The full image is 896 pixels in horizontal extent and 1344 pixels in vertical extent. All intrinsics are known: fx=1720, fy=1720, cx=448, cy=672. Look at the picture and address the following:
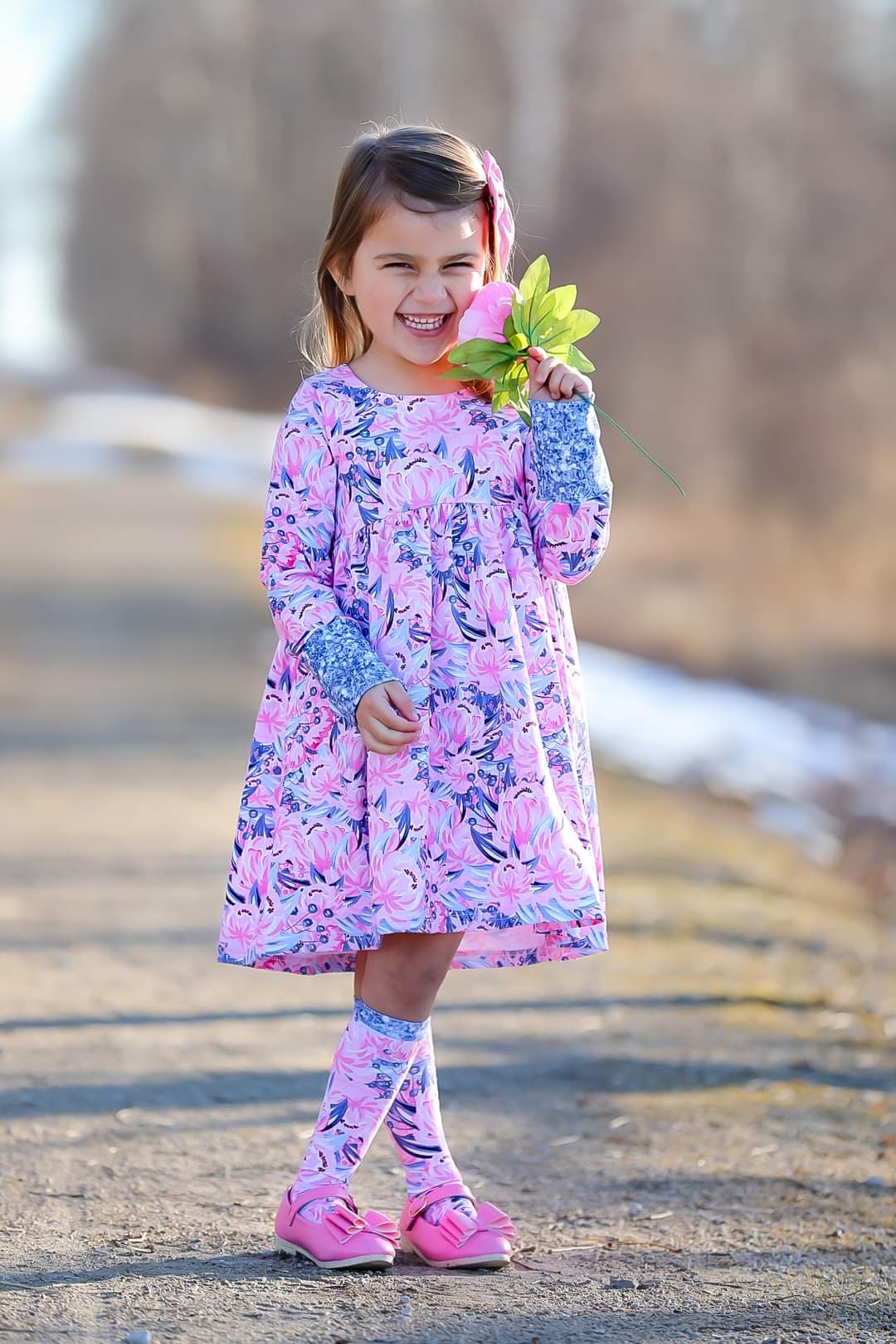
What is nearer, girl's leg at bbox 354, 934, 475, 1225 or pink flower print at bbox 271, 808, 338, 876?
pink flower print at bbox 271, 808, 338, 876

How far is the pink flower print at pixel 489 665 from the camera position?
2.45m

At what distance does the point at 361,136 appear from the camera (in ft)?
Answer: 8.50

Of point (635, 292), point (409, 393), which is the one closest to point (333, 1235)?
point (409, 393)

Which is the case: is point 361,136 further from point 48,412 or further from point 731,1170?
point 48,412

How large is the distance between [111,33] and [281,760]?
3844 centimetres

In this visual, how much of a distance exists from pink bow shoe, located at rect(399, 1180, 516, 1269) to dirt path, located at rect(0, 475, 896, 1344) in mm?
34

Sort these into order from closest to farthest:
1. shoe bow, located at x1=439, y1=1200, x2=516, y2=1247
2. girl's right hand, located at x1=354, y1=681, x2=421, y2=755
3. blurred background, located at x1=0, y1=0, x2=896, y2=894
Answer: girl's right hand, located at x1=354, y1=681, x2=421, y2=755 < shoe bow, located at x1=439, y1=1200, x2=516, y2=1247 < blurred background, located at x1=0, y1=0, x2=896, y2=894

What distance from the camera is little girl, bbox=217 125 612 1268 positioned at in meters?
2.44

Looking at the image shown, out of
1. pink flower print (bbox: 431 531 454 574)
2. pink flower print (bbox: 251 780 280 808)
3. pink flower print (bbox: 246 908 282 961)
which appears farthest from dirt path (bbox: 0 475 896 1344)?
pink flower print (bbox: 431 531 454 574)

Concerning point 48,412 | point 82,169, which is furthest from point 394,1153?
point 82,169

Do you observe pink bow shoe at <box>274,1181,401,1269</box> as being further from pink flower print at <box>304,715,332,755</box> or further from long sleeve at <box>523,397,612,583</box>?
long sleeve at <box>523,397,612,583</box>

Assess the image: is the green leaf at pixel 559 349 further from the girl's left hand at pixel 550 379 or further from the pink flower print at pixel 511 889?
the pink flower print at pixel 511 889

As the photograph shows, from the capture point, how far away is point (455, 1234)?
8.43 feet

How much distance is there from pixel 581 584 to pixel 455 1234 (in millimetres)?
10875
